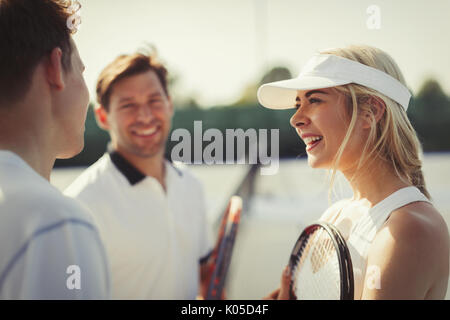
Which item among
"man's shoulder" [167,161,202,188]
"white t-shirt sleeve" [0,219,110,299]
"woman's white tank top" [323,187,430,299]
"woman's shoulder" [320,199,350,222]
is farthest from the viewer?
"man's shoulder" [167,161,202,188]

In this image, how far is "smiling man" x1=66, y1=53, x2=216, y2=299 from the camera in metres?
2.39

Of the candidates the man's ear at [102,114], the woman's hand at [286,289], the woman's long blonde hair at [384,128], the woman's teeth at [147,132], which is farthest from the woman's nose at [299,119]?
the man's ear at [102,114]

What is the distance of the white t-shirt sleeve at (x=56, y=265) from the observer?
2.96ft

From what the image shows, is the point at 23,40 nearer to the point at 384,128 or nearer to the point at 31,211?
the point at 31,211

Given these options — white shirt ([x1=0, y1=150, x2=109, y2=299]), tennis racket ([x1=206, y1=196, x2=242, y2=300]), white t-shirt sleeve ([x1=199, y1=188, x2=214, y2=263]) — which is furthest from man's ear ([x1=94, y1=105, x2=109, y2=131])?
white shirt ([x1=0, y1=150, x2=109, y2=299])

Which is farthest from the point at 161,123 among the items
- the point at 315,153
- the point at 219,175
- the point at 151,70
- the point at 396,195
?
the point at 219,175

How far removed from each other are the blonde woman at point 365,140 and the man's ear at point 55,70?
0.76 m

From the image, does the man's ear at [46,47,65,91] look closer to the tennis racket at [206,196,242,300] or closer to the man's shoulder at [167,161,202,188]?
the tennis racket at [206,196,242,300]

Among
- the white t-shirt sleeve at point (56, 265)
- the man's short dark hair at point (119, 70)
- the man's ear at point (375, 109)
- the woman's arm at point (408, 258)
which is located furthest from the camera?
the man's short dark hair at point (119, 70)

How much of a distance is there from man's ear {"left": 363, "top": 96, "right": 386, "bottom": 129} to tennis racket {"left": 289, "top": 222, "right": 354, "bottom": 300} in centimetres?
41

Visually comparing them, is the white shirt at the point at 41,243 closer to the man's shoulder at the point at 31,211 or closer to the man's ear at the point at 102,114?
the man's shoulder at the point at 31,211

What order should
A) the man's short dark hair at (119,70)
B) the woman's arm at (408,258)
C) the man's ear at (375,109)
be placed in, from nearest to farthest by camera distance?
1. the woman's arm at (408,258)
2. the man's ear at (375,109)
3. the man's short dark hair at (119,70)
